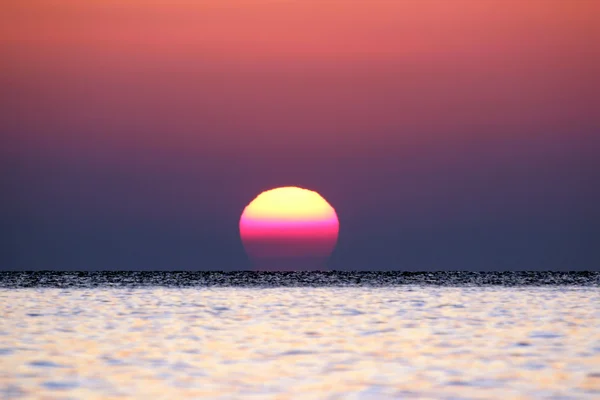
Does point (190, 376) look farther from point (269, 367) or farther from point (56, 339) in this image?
point (56, 339)

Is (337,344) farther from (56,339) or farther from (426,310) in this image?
(426,310)

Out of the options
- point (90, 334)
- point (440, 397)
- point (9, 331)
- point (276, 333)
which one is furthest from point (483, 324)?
point (440, 397)

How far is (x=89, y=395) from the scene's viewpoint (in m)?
22.7

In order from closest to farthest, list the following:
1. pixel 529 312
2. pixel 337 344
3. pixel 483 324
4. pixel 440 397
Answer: pixel 440 397
pixel 337 344
pixel 483 324
pixel 529 312

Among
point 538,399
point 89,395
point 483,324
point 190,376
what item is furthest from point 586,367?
point 483,324

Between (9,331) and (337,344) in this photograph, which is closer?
(337,344)

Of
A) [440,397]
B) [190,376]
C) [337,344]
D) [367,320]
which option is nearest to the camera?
[440,397]

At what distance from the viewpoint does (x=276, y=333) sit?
124ft

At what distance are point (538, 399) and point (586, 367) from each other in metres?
5.25

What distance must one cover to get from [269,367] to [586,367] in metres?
7.78

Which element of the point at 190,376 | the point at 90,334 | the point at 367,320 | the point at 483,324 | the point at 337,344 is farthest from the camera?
the point at 367,320

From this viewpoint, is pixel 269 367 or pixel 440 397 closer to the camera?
pixel 440 397

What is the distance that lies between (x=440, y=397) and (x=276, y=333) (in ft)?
51.8

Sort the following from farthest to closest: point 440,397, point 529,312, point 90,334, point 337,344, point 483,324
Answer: point 529,312 < point 483,324 < point 90,334 < point 337,344 < point 440,397
